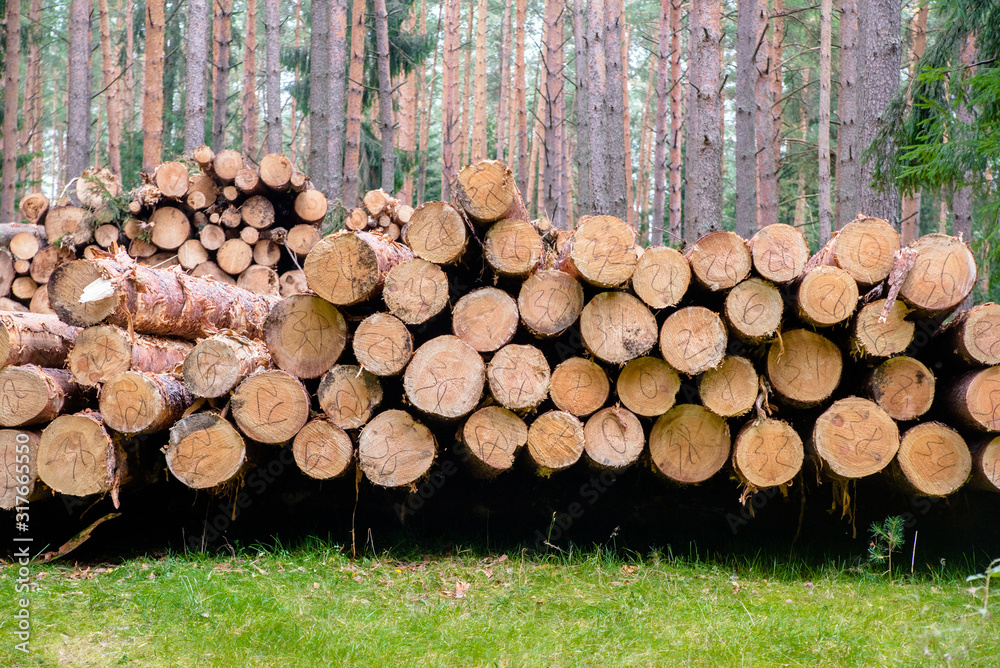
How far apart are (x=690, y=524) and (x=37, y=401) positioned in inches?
142

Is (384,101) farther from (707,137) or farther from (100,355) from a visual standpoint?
(100,355)

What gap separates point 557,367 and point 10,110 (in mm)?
12177

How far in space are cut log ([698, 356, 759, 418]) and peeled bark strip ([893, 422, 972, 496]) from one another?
792 mm

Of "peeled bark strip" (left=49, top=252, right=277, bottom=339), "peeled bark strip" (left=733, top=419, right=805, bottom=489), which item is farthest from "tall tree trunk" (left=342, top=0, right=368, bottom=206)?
"peeled bark strip" (left=733, top=419, right=805, bottom=489)

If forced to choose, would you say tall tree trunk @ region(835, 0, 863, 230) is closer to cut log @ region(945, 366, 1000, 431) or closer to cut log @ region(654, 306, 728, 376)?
cut log @ region(945, 366, 1000, 431)

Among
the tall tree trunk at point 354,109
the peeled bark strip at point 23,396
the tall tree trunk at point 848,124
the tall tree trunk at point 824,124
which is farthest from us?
the tall tree trunk at point 824,124

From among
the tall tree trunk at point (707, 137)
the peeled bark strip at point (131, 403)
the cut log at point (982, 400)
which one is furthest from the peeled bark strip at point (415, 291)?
the tall tree trunk at point (707, 137)

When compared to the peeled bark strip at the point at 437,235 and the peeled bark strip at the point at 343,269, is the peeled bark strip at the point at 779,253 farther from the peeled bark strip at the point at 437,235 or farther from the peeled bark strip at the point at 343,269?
the peeled bark strip at the point at 343,269

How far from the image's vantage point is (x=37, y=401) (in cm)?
379

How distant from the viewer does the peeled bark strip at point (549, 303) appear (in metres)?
3.79

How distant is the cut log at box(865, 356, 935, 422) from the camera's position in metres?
3.79

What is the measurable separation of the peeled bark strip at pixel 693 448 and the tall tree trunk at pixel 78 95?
989 centimetres

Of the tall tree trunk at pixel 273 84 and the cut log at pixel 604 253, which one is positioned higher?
the tall tree trunk at pixel 273 84

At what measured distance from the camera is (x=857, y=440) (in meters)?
3.74
